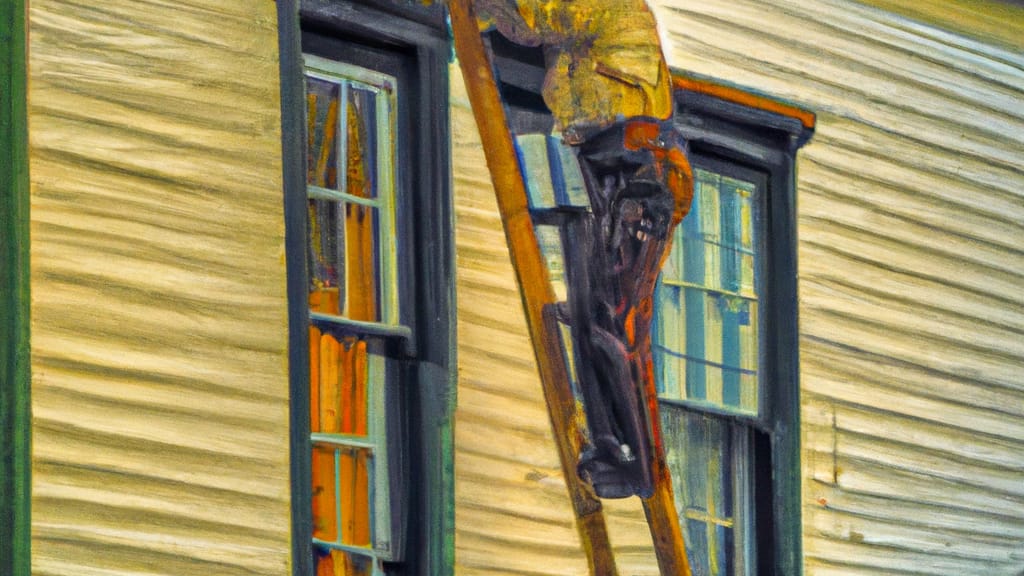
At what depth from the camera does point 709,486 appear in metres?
5.33

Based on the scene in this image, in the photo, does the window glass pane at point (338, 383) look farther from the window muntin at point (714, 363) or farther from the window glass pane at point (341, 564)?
the window muntin at point (714, 363)

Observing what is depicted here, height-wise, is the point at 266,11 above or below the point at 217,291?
above

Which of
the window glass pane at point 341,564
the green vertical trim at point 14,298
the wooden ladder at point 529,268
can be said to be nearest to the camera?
the green vertical trim at point 14,298

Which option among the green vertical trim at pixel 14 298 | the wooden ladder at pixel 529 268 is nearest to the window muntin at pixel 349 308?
the wooden ladder at pixel 529 268

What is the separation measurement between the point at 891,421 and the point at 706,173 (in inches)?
41.8

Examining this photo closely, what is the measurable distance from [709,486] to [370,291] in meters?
1.36

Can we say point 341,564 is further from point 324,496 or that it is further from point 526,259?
point 526,259

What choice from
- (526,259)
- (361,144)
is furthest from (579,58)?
(361,144)

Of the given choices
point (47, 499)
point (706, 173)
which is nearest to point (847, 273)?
point (706, 173)

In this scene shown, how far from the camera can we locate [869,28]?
6.02 meters

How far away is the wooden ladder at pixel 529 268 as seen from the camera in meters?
4.80

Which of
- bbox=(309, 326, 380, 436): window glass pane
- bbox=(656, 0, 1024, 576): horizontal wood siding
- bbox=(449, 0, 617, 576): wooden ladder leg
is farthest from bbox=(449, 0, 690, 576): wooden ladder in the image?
bbox=(656, 0, 1024, 576): horizontal wood siding

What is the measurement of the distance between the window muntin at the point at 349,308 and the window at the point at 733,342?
102 cm

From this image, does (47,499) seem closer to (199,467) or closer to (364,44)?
(199,467)
